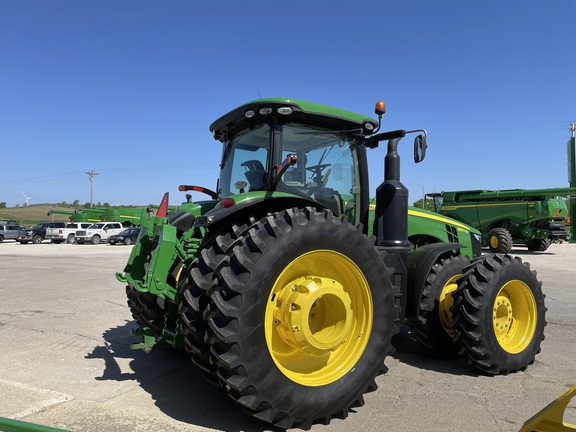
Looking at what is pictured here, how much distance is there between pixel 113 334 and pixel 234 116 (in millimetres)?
3470

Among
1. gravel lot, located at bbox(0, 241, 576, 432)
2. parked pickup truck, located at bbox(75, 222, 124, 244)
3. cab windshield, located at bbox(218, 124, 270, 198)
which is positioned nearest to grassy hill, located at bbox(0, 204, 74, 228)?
parked pickup truck, located at bbox(75, 222, 124, 244)

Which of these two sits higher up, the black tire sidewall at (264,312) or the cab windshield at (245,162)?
the cab windshield at (245,162)

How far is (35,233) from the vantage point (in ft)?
114

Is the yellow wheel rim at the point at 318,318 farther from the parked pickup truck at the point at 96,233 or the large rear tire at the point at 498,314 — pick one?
the parked pickup truck at the point at 96,233

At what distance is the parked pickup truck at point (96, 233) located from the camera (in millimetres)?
32750

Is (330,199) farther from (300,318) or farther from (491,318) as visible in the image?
(491,318)

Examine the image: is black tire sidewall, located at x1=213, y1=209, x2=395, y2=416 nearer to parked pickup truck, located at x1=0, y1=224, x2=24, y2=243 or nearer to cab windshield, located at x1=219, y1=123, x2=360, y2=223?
cab windshield, located at x1=219, y1=123, x2=360, y2=223

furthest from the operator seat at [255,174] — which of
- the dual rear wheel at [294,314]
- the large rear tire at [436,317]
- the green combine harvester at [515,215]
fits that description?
the green combine harvester at [515,215]

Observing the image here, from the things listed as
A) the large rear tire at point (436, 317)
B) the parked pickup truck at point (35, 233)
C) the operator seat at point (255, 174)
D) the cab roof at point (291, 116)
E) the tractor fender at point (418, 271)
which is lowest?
the parked pickup truck at point (35, 233)

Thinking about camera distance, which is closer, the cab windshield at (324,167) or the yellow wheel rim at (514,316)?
the cab windshield at (324,167)

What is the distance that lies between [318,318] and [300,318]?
1.46ft

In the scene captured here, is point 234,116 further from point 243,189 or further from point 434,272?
point 434,272

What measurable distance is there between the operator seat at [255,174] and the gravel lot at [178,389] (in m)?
1.83

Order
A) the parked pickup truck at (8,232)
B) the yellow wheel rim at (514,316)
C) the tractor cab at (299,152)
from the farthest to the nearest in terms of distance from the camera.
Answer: the parked pickup truck at (8,232) < the yellow wheel rim at (514,316) < the tractor cab at (299,152)
